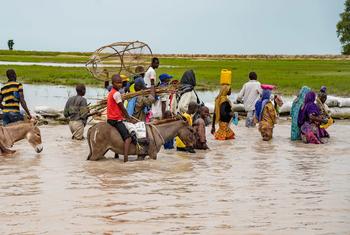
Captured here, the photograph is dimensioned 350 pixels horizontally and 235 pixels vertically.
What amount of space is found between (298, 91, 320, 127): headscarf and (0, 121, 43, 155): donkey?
5.54 metres

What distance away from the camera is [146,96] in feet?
47.4

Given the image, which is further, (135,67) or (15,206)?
(135,67)

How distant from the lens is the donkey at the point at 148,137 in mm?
12555

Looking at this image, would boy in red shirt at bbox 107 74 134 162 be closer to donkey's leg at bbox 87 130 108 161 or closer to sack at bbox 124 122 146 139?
sack at bbox 124 122 146 139

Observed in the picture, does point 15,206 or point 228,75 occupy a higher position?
point 228,75

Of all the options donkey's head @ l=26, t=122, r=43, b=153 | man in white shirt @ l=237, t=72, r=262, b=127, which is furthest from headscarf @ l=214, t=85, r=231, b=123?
donkey's head @ l=26, t=122, r=43, b=153

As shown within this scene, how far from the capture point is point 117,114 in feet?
40.9

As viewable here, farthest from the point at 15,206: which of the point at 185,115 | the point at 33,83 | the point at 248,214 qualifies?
the point at 33,83

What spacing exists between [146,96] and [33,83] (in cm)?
2523

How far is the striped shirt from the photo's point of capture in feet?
47.4

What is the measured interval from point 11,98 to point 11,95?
58 millimetres

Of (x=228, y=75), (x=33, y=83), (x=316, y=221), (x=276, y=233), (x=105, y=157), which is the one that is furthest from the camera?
(x=33, y=83)

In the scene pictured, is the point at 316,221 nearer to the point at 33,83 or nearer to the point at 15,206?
the point at 15,206

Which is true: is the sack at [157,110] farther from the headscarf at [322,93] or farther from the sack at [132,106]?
the headscarf at [322,93]
